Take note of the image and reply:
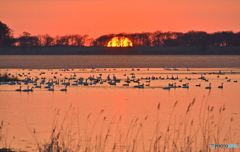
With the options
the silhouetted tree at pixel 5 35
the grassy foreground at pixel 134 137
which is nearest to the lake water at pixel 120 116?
the grassy foreground at pixel 134 137

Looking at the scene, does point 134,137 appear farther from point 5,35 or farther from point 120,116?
point 5,35

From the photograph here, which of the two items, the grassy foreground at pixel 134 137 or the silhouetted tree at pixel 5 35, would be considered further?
the silhouetted tree at pixel 5 35

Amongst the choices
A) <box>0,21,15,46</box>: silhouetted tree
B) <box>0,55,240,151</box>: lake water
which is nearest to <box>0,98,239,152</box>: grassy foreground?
<box>0,55,240,151</box>: lake water

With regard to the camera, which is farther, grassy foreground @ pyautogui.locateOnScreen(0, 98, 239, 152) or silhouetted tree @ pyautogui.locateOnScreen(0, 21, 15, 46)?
silhouetted tree @ pyautogui.locateOnScreen(0, 21, 15, 46)

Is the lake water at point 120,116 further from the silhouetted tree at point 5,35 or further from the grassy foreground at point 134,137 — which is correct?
the silhouetted tree at point 5,35

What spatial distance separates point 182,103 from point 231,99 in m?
3.74

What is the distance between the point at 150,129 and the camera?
16.4m

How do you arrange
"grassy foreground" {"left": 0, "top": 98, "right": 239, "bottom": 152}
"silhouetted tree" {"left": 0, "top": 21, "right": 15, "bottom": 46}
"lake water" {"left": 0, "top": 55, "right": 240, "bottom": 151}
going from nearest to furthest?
"grassy foreground" {"left": 0, "top": 98, "right": 239, "bottom": 152} < "lake water" {"left": 0, "top": 55, "right": 240, "bottom": 151} < "silhouetted tree" {"left": 0, "top": 21, "right": 15, "bottom": 46}

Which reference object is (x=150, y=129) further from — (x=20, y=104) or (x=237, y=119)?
(x=20, y=104)

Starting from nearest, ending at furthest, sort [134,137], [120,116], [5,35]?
[120,116]
[134,137]
[5,35]

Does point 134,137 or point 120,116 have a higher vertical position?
point 120,116

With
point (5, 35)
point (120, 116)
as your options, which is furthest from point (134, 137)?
point (5, 35)

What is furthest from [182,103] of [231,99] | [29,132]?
[29,132]

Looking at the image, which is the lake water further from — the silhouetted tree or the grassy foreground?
the silhouetted tree
